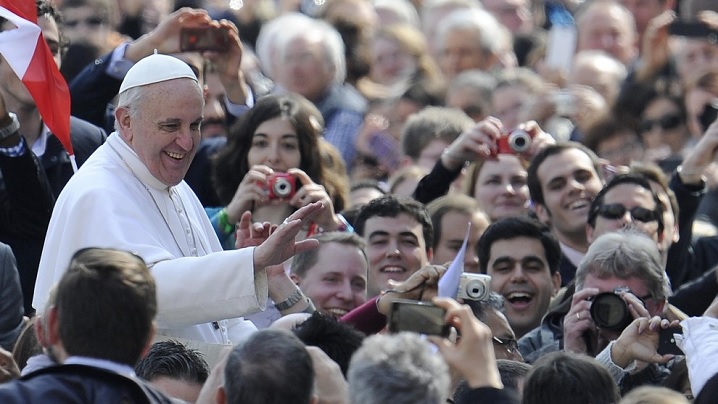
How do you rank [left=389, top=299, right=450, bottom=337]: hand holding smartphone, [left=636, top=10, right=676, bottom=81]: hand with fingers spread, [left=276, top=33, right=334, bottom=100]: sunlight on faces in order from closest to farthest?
[left=389, top=299, right=450, bottom=337]: hand holding smartphone → [left=276, top=33, right=334, bottom=100]: sunlight on faces → [left=636, top=10, right=676, bottom=81]: hand with fingers spread

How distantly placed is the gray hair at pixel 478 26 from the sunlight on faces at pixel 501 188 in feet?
11.4

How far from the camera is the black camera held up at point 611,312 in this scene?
24.9ft

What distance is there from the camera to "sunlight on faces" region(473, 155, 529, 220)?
402 inches

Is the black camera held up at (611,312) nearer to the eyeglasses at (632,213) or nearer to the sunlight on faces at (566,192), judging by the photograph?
the eyeglasses at (632,213)

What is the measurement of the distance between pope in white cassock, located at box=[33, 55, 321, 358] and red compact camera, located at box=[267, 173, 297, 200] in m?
1.27

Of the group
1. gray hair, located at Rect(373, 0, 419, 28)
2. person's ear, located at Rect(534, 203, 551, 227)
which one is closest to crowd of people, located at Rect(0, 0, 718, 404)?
person's ear, located at Rect(534, 203, 551, 227)

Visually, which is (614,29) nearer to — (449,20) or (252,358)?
(449,20)

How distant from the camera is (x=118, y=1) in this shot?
607 inches

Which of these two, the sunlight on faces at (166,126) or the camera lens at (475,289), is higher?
the sunlight on faces at (166,126)

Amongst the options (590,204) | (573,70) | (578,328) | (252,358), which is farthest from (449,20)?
(252,358)

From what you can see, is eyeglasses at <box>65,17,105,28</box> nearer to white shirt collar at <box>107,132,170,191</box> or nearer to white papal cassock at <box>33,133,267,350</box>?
white papal cassock at <box>33,133,267,350</box>

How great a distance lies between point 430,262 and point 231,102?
1514mm

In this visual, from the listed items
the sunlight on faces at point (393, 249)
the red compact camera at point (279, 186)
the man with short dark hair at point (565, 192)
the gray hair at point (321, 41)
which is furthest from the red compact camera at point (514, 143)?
the gray hair at point (321, 41)

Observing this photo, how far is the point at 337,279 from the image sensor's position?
27.8ft
